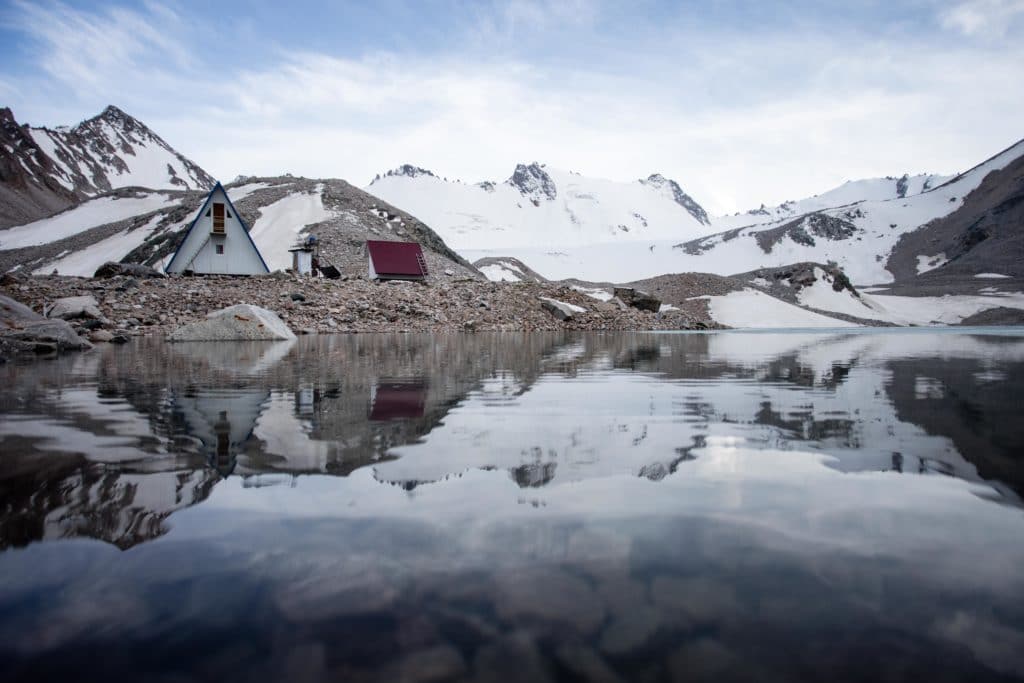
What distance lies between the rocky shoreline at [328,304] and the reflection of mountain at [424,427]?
13865 millimetres

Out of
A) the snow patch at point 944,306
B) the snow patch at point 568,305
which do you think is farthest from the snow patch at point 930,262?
the snow patch at point 568,305

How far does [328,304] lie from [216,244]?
12.2 meters

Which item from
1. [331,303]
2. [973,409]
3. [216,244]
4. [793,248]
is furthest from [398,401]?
[793,248]

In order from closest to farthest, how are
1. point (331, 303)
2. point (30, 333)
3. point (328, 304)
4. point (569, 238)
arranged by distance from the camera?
point (30, 333), point (328, 304), point (331, 303), point (569, 238)

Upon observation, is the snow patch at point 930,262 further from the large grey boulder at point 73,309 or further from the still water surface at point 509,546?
the still water surface at point 509,546

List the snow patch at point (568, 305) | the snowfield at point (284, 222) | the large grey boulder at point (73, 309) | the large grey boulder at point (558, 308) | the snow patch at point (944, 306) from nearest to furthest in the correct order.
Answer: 1. the large grey boulder at point (73, 309)
2. the large grey boulder at point (558, 308)
3. the snow patch at point (568, 305)
4. the snowfield at point (284, 222)
5. the snow patch at point (944, 306)

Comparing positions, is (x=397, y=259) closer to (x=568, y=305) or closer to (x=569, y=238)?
(x=568, y=305)

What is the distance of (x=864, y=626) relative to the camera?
6.31 feet

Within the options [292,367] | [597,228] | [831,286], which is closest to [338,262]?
[292,367]

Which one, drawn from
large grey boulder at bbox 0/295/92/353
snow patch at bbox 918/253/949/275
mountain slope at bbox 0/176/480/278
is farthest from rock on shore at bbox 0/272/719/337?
snow patch at bbox 918/253/949/275

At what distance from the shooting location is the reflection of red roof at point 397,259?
140 ft

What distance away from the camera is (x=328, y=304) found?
29438 mm

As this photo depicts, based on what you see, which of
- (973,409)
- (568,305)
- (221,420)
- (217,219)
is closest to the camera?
(221,420)

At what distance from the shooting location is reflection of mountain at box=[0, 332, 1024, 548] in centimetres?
358
